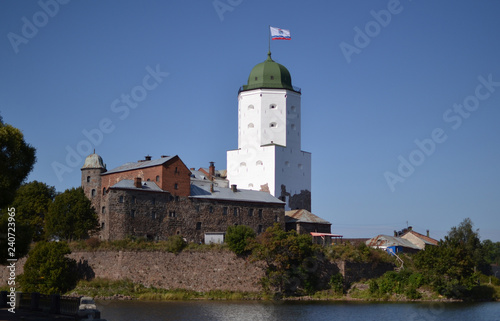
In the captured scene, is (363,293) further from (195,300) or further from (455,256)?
(195,300)

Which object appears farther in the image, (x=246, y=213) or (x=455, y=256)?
(x=246, y=213)

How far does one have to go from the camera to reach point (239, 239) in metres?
50.9

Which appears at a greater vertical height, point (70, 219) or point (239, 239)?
point (70, 219)

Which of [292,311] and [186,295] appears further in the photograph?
[186,295]

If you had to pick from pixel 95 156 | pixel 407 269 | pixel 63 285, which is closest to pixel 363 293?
pixel 407 269

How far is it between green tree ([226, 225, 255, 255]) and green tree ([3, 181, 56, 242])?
55.2ft

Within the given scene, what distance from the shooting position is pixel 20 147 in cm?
2520

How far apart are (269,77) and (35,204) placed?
26114 mm

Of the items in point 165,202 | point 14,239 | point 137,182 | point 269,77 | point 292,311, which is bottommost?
point 292,311

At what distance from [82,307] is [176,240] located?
85.3 feet

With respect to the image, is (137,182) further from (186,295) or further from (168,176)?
(186,295)

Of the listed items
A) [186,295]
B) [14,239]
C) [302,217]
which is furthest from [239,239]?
[14,239]

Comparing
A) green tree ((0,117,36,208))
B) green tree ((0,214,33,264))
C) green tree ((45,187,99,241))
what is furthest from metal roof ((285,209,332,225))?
green tree ((0,117,36,208))

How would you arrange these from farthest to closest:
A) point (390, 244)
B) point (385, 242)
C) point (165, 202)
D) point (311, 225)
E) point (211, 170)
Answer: point (211, 170) → point (385, 242) → point (390, 244) → point (311, 225) → point (165, 202)
